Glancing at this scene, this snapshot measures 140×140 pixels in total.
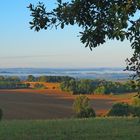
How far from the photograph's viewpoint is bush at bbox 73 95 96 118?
53.7m

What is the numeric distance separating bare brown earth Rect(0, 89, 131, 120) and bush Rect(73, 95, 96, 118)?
708 mm

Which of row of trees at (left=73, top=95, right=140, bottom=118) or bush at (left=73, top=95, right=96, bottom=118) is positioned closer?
row of trees at (left=73, top=95, right=140, bottom=118)

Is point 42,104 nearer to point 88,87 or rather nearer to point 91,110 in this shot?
point 91,110

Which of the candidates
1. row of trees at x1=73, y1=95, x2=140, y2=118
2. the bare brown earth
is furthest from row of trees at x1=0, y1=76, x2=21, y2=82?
row of trees at x1=73, y1=95, x2=140, y2=118

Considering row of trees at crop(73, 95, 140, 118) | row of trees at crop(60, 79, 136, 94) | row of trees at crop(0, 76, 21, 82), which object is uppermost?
row of trees at crop(0, 76, 21, 82)

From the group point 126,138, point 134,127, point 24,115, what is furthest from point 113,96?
point 126,138

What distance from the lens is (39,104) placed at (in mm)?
58781

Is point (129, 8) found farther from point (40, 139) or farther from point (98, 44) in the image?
point (40, 139)

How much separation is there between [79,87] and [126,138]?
5610 cm

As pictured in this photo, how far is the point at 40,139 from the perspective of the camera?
58.3ft

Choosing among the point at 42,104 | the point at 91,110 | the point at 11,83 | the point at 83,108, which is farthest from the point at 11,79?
the point at 91,110

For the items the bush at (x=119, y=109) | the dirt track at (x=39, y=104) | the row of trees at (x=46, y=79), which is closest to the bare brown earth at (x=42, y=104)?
the dirt track at (x=39, y=104)

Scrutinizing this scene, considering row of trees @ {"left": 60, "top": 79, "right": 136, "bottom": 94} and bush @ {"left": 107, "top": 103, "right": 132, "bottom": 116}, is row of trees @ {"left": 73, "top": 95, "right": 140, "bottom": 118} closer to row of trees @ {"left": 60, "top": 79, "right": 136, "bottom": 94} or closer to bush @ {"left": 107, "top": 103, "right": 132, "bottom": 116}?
bush @ {"left": 107, "top": 103, "right": 132, "bottom": 116}

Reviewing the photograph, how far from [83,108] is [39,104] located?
550 cm
